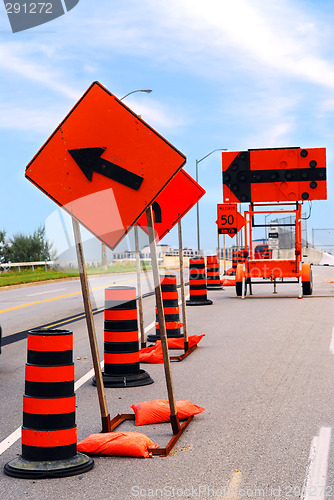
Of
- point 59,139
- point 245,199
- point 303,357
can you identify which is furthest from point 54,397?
point 245,199

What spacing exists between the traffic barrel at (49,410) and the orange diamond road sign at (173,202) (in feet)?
14.7

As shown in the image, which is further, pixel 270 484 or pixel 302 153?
pixel 302 153

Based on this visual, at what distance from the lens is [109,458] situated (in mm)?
5707

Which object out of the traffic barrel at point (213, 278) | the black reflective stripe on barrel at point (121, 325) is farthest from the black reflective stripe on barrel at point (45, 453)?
the traffic barrel at point (213, 278)

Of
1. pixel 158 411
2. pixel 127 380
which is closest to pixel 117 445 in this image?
pixel 158 411

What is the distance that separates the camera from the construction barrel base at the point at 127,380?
343 inches

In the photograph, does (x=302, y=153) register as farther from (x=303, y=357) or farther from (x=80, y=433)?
(x=80, y=433)

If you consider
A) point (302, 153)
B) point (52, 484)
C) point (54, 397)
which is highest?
point (302, 153)

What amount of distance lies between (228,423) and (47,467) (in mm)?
1976

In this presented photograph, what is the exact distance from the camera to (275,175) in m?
21.3

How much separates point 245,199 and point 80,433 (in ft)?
50.9

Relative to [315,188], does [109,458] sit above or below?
below

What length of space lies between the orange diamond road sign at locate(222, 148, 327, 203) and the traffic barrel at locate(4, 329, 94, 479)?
16.2 metres

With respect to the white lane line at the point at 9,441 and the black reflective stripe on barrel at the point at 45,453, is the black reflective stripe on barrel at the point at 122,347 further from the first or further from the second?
the black reflective stripe on barrel at the point at 45,453
